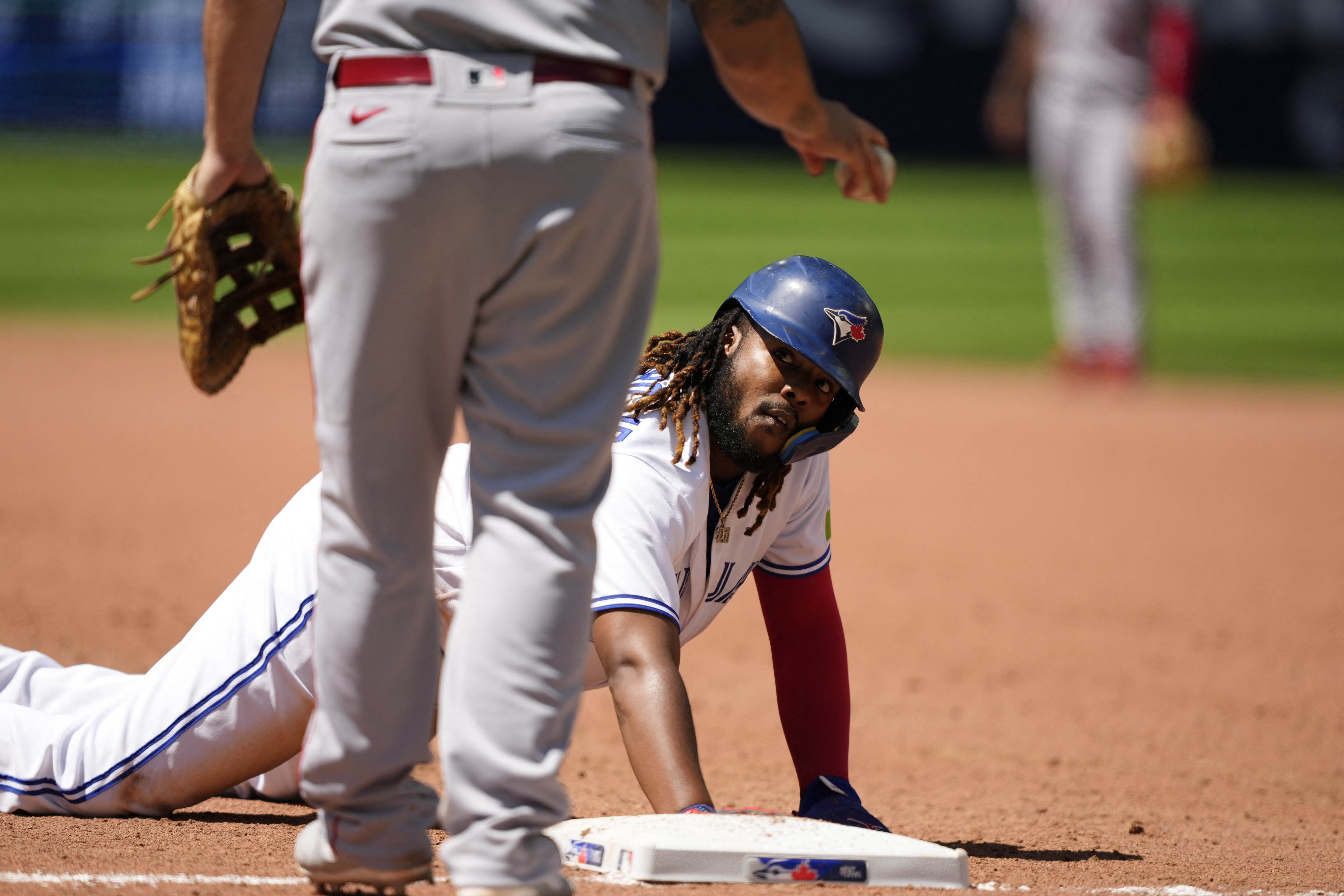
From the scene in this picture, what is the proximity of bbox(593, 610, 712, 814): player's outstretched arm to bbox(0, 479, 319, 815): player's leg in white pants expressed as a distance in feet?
2.26

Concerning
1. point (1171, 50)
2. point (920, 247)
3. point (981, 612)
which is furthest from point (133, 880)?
point (920, 247)

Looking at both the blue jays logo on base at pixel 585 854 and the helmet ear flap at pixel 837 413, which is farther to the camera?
the helmet ear flap at pixel 837 413

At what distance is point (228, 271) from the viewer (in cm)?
353

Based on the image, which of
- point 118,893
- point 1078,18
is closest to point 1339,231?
point 1078,18

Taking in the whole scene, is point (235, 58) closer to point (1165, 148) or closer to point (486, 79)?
point (486, 79)

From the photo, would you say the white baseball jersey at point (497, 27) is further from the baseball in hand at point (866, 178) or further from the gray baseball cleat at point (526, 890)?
the gray baseball cleat at point (526, 890)

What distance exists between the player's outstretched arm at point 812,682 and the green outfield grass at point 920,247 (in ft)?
24.2

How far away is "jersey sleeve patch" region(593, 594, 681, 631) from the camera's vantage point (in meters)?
2.83

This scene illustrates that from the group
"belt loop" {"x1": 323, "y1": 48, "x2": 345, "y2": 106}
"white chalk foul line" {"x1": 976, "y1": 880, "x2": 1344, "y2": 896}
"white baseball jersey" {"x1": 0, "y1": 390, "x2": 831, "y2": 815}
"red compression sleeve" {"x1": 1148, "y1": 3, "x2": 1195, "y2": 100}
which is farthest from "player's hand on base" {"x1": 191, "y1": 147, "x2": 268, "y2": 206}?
"red compression sleeve" {"x1": 1148, "y1": 3, "x2": 1195, "y2": 100}

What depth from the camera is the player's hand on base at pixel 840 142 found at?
2.53 m

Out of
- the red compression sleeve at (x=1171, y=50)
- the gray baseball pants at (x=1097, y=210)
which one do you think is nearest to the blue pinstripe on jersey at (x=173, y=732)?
the gray baseball pants at (x=1097, y=210)

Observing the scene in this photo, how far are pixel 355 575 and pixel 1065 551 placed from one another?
4.87m

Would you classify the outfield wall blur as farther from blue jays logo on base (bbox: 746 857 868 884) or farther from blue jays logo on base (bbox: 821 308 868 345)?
blue jays logo on base (bbox: 746 857 868 884)

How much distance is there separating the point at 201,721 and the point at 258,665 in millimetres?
172
